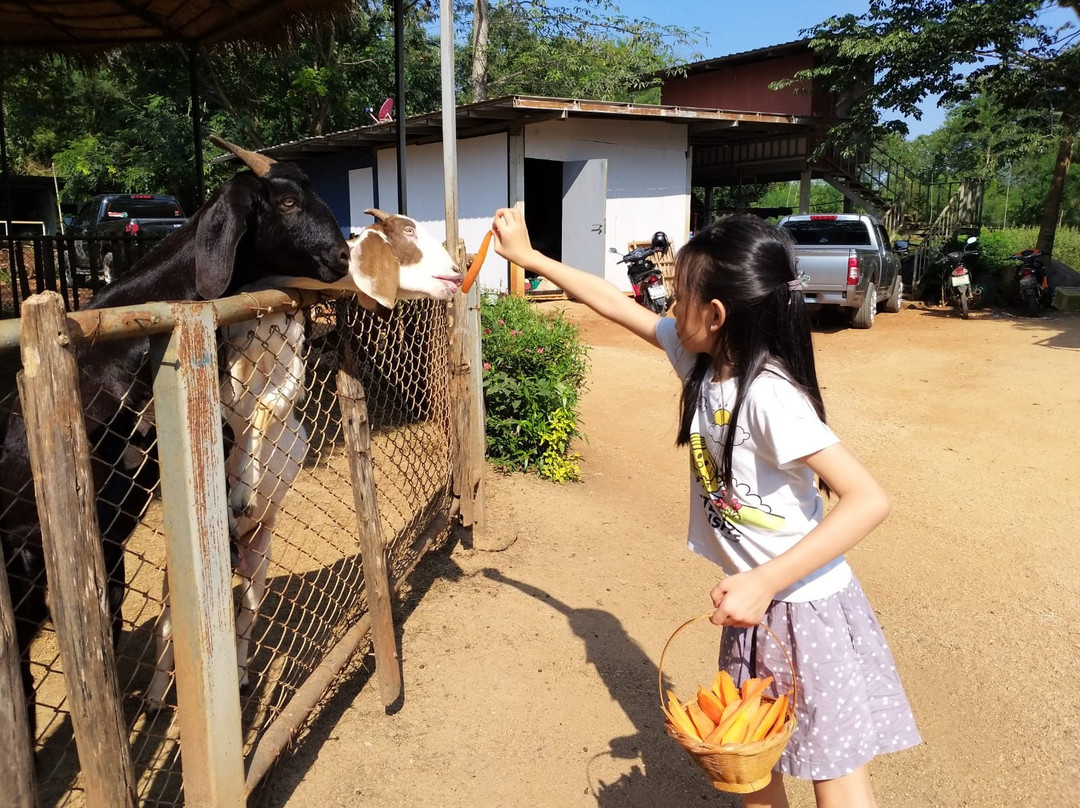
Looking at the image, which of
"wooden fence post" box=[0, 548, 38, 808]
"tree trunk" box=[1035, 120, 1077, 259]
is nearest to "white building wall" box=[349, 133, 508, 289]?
"tree trunk" box=[1035, 120, 1077, 259]

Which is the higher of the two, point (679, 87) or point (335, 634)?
point (679, 87)

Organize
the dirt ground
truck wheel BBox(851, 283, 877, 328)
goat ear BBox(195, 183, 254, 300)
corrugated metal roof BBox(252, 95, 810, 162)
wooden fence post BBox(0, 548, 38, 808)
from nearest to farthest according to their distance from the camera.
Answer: wooden fence post BBox(0, 548, 38, 808), goat ear BBox(195, 183, 254, 300), the dirt ground, corrugated metal roof BBox(252, 95, 810, 162), truck wheel BBox(851, 283, 877, 328)

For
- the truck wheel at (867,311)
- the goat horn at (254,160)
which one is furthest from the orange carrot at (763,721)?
the truck wheel at (867,311)

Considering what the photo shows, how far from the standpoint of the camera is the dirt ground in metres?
2.74

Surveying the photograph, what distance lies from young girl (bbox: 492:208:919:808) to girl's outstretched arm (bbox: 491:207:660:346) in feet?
1.40

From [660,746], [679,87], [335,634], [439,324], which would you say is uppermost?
[679,87]

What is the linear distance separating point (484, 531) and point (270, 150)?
55.5ft

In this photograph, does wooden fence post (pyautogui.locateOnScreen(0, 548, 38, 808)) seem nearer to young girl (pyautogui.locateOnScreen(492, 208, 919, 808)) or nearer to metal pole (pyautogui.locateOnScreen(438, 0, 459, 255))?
young girl (pyautogui.locateOnScreen(492, 208, 919, 808))

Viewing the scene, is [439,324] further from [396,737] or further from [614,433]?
[614,433]

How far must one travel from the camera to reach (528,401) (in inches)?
217


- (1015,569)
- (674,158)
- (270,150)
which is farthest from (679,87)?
(1015,569)

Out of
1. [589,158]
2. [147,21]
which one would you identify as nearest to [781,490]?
[147,21]

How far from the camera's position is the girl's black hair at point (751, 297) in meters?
1.92

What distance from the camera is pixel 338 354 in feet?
8.79
